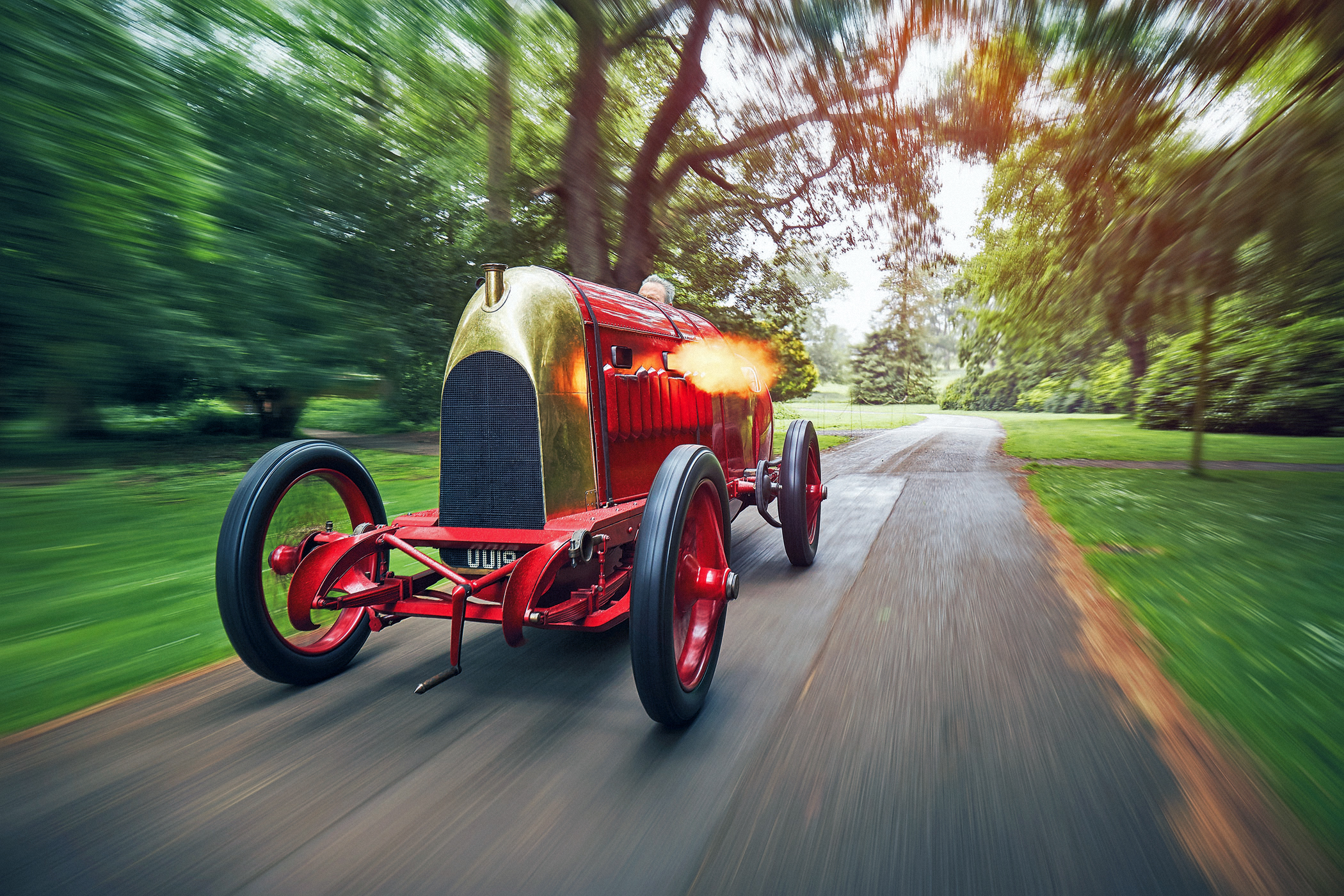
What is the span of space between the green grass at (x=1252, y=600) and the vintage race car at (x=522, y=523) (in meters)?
2.21

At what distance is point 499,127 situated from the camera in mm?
10117

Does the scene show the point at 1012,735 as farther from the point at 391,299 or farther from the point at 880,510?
the point at 391,299

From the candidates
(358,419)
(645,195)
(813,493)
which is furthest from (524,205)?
(813,493)

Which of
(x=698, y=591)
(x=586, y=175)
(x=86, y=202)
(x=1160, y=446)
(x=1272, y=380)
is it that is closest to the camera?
(x=698, y=591)

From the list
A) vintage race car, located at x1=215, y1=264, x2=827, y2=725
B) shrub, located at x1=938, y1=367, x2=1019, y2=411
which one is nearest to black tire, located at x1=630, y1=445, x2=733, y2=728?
vintage race car, located at x1=215, y1=264, x2=827, y2=725

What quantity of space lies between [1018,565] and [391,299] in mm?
9527

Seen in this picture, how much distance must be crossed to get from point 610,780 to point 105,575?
4.86 meters

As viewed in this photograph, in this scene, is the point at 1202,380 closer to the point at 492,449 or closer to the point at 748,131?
the point at 748,131

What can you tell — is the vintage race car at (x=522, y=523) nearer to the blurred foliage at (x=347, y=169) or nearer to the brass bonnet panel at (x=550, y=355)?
the brass bonnet panel at (x=550, y=355)

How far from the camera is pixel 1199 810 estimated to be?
2301 millimetres

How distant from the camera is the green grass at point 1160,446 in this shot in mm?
13953

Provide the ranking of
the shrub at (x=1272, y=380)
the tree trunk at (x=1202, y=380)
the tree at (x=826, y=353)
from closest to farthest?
the tree trunk at (x=1202, y=380) → the shrub at (x=1272, y=380) → the tree at (x=826, y=353)

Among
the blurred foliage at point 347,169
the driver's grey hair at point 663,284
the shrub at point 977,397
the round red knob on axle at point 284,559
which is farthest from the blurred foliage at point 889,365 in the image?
the round red knob on axle at point 284,559

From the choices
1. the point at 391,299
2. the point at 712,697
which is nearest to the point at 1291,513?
the point at 712,697
